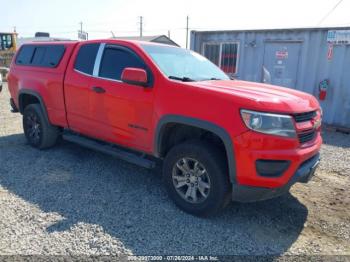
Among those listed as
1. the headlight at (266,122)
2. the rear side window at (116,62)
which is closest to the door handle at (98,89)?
the rear side window at (116,62)

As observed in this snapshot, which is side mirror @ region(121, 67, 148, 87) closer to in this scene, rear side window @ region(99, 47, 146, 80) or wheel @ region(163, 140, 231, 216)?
rear side window @ region(99, 47, 146, 80)

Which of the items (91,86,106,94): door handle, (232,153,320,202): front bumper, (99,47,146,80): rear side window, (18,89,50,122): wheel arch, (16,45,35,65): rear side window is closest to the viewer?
(232,153,320,202): front bumper

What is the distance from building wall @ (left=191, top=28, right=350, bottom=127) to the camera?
28.6 ft

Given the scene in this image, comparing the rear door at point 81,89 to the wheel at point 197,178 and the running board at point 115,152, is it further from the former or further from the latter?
the wheel at point 197,178

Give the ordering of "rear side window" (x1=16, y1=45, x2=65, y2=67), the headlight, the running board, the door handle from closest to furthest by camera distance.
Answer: the headlight, the running board, the door handle, "rear side window" (x1=16, y1=45, x2=65, y2=67)

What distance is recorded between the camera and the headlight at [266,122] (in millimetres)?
3033

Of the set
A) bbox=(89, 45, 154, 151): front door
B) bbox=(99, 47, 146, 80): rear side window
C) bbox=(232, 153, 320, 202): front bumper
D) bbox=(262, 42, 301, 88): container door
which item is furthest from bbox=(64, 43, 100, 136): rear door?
bbox=(262, 42, 301, 88): container door

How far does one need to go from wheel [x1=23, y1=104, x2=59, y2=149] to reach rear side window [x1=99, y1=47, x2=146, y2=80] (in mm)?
1784

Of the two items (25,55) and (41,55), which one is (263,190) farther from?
(25,55)

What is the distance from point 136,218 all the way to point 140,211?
6.5 inches

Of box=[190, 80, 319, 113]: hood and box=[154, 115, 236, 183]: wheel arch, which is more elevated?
box=[190, 80, 319, 113]: hood

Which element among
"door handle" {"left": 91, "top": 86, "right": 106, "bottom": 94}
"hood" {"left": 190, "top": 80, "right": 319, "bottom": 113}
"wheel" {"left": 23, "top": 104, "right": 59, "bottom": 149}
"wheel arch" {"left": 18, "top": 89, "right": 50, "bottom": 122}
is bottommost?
"wheel" {"left": 23, "top": 104, "right": 59, "bottom": 149}

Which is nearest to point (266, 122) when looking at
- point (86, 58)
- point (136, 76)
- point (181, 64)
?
point (136, 76)

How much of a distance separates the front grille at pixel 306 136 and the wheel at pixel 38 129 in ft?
13.7
